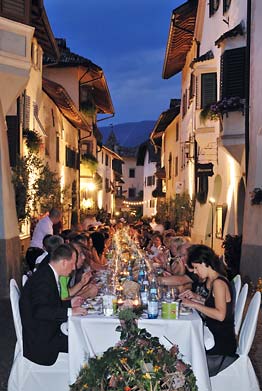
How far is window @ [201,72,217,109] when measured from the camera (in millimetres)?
18547

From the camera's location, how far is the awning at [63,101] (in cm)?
1983

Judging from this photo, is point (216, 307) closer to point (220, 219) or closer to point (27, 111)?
point (27, 111)

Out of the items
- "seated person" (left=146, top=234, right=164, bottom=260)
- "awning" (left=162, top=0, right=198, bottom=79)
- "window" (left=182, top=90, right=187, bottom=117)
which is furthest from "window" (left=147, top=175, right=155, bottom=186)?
"seated person" (left=146, top=234, right=164, bottom=260)

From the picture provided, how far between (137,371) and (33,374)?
2382 mm

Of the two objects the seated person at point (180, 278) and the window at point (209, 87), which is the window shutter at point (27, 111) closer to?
the window at point (209, 87)

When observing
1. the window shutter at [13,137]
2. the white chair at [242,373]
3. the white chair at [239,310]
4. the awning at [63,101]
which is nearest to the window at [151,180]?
the awning at [63,101]

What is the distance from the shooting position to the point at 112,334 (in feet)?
17.9

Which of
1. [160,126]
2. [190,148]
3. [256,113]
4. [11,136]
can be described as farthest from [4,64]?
[160,126]

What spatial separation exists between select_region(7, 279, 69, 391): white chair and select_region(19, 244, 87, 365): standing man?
9 centimetres

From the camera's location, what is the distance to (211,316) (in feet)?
18.0

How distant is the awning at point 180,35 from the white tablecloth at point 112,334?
57.6 feet

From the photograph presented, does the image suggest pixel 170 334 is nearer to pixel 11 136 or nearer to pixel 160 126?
pixel 11 136

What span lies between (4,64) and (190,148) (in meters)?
13.4

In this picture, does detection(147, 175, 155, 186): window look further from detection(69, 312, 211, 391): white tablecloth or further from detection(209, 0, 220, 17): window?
detection(69, 312, 211, 391): white tablecloth
